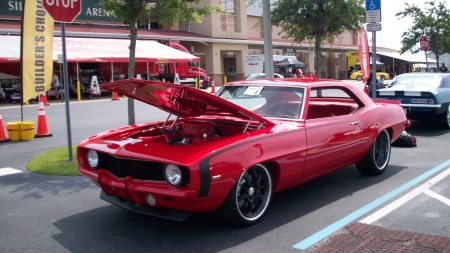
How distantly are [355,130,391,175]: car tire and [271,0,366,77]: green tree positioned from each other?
6.52m

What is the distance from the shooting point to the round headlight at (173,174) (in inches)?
154

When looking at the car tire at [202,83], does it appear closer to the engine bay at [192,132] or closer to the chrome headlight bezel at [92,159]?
the engine bay at [192,132]

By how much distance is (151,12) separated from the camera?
8.75 metres

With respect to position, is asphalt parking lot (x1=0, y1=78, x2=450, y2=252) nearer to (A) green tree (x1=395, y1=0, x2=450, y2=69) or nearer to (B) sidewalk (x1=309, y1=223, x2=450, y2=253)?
(B) sidewalk (x1=309, y1=223, x2=450, y2=253)

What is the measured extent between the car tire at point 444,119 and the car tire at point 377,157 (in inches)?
187

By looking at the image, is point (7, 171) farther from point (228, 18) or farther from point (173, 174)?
point (228, 18)

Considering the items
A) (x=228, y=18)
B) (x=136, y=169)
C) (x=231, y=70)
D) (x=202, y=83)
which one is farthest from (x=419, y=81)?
(x=231, y=70)

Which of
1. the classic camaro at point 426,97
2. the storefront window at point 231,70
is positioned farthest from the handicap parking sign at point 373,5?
the storefront window at point 231,70

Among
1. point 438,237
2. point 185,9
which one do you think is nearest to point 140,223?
point 438,237

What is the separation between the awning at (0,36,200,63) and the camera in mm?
23000

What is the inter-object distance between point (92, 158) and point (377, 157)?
3.96 meters

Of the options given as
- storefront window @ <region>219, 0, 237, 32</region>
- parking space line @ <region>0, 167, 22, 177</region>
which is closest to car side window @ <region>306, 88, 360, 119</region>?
parking space line @ <region>0, 167, 22, 177</region>

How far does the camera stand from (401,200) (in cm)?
521

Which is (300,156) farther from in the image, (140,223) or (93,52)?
(93,52)
